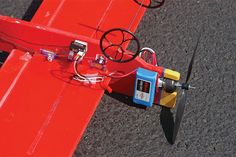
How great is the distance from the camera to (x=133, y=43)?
7297 mm

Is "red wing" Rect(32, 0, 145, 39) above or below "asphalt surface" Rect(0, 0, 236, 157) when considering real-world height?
above

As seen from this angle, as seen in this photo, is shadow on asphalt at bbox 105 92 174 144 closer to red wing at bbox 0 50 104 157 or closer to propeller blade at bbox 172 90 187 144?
propeller blade at bbox 172 90 187 144

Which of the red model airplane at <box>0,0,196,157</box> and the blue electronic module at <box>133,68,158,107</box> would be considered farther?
the blue electronic module at <box>133,68,158,107</box>

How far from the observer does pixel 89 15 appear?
21.8 ft

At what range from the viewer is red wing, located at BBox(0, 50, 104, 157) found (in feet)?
17.8

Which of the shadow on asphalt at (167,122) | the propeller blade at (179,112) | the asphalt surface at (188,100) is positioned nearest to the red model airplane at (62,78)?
the propeller blade at (179,112)

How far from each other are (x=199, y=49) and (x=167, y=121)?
4.80ft

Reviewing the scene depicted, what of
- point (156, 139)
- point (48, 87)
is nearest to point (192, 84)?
point (156, 139)

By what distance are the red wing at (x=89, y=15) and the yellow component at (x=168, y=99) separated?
104 centimetres

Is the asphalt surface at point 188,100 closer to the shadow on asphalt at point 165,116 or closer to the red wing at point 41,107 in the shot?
the shadow on asphalt at point 165,116

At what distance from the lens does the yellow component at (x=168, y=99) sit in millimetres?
6227

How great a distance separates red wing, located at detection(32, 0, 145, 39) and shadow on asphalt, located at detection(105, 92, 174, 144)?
97cm

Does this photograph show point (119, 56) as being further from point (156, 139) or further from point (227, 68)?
point (227, 68)

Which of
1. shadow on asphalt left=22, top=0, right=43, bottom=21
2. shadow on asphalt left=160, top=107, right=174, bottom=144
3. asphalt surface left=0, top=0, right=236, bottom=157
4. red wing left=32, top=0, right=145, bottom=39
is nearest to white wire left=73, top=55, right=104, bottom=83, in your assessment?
red wing left=32, top=0, right=145, bottom=39
